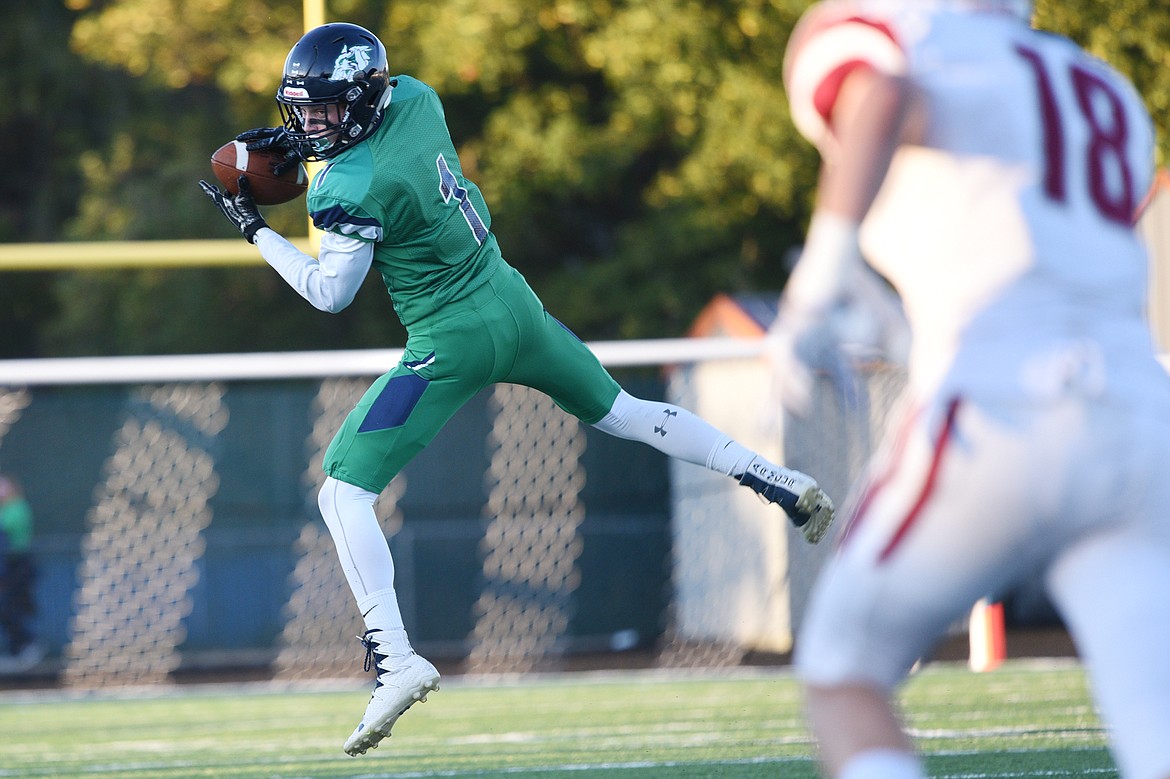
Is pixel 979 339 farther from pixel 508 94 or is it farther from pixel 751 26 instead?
pixel 508 94

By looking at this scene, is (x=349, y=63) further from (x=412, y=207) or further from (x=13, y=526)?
(x=13, y=526)

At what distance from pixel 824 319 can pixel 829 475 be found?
342 inches

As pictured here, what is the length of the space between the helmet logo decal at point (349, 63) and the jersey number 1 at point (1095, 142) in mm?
2095

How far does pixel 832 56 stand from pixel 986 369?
459 millimetres

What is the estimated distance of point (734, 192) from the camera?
45.5ft

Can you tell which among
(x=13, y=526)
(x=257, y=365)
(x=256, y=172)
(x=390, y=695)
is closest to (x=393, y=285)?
(x=256, y=172)

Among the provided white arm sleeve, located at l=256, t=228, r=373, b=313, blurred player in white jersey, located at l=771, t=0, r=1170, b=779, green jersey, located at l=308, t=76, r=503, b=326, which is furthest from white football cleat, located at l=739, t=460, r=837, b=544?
blurred player in white jersey, located at l=771, t=0, r=1170, b=779

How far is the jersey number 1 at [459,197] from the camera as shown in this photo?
13.0 ft

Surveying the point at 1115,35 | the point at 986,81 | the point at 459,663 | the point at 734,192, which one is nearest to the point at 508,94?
the point at 734,192

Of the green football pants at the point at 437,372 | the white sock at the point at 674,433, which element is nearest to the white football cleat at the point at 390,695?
the green football pants at the point at 437,372

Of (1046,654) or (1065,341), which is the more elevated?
(1065,341)

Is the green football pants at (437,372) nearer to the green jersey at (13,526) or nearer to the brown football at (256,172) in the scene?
the brown football at (256,172)

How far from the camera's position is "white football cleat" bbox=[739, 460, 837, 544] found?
Answer: 4199 mm

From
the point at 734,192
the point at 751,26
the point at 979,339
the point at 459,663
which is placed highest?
the point at 979,339
